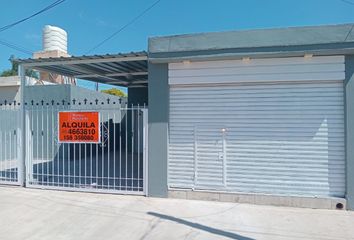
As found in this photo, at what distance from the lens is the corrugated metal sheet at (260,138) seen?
627 centimetres

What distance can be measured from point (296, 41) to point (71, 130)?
5.62 meters

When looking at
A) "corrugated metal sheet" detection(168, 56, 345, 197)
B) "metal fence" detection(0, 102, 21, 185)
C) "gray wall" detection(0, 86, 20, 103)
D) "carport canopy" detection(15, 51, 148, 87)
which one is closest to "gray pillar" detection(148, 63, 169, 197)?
"corrugated metal sheet" detection(168, 56, 345, 197)

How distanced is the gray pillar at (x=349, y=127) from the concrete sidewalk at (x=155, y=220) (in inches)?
17.7

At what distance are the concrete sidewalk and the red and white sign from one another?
1456mm

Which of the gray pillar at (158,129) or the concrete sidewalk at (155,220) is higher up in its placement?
the gray pillar at (158,129)

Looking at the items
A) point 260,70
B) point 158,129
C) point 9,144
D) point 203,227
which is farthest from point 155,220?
point 9,144

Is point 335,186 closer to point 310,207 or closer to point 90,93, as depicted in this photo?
point 310,207

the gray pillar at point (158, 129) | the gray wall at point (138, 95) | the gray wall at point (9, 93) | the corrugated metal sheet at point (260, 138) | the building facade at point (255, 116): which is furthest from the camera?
the gray wall at point (9, 93)

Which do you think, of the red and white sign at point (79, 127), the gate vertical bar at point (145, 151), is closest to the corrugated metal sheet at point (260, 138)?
the gate vertical bar at point (145, 151)

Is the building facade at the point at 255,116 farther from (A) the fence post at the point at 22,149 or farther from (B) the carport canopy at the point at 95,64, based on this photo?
(A) the fence post at the point at 22,149

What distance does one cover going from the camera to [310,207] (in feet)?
20.4

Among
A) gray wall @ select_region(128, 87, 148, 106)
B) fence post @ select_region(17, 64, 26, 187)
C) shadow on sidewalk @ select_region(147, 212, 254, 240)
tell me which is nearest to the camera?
shadow on sidewalk @ select_region(147, 212, 254, 240)

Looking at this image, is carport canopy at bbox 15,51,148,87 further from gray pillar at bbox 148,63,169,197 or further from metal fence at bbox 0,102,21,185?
metal fence at bbox 0,102,21,185

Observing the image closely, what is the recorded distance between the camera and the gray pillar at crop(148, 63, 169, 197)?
6891 millimetres
